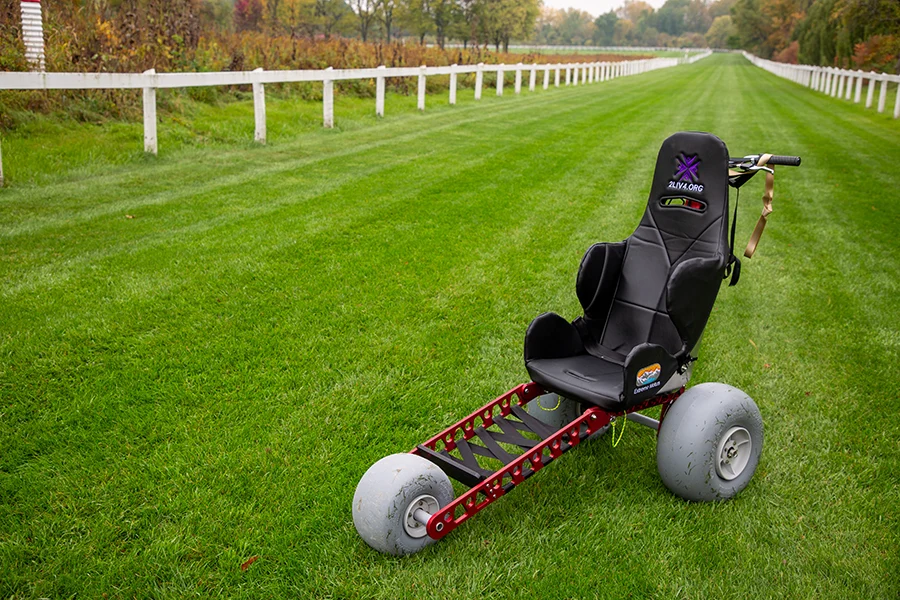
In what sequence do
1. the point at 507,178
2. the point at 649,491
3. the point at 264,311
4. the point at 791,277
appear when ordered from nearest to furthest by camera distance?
the point at 649,491
the point at 264,311
the point at 791,277
the point at 507,178

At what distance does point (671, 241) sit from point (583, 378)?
1.06 metres

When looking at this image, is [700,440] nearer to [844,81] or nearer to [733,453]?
[733,453]

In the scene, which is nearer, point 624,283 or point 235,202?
point 624,283

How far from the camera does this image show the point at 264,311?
588 centimetres

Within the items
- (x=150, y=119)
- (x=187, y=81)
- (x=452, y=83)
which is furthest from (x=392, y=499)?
(x=452, y=83)

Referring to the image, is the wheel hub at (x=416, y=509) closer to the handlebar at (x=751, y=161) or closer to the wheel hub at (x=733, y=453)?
the wheel hub at (x=733, y=453)

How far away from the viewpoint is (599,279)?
4625mm

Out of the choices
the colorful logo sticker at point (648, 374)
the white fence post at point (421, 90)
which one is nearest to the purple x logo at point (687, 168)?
the colorful logo sticker at point (648, 374)

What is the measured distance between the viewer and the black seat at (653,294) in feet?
13.1

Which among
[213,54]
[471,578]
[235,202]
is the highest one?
[213,54]

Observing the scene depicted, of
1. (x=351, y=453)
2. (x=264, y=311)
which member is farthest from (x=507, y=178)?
(x=351, y=453)

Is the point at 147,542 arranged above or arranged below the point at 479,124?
below

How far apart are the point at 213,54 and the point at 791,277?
13612mm

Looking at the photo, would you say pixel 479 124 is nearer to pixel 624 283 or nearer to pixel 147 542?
pixel 624 283
